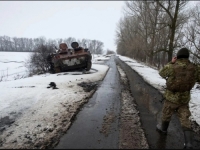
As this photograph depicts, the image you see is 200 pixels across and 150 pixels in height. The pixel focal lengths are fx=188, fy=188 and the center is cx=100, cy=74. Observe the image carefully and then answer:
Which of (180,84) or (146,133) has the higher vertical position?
(180,84)

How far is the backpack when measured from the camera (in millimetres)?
3992

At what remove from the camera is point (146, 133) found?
4484 millimetres

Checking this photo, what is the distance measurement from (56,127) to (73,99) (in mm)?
2548

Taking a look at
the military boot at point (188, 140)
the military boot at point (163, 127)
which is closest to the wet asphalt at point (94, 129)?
the military boot at point (163, 127)

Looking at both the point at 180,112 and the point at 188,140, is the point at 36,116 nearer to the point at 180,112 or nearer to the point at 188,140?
the point at 180,112

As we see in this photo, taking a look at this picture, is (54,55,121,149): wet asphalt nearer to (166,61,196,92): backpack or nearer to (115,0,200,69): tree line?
(166,61,196,92): backpack

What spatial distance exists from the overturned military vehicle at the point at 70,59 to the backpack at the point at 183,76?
12.2 metres

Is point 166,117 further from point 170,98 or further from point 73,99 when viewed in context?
point 73,99

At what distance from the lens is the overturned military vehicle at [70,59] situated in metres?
15.4

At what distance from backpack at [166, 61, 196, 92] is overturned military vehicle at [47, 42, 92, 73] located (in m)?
12.2

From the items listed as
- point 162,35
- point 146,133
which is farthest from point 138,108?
point 162,35

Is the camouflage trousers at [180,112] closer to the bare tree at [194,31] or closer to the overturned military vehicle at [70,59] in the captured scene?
the overturned military vehicle at [70,59]

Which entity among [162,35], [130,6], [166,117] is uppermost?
[130,6]

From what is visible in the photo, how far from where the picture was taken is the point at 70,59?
1559 cm
